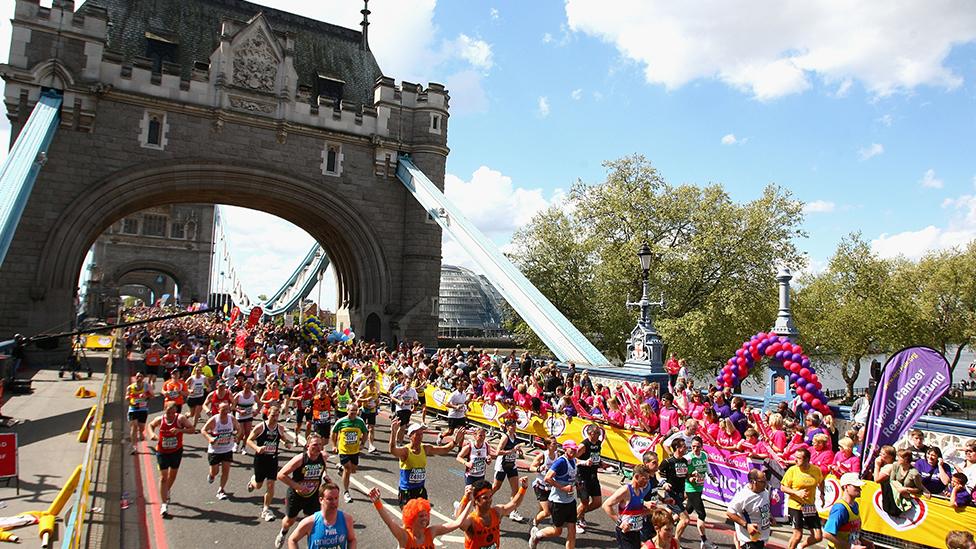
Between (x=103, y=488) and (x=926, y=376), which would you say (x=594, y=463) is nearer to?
(x=926, y=376)

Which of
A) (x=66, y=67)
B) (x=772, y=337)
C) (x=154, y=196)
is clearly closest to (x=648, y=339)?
(x=772, y=337)

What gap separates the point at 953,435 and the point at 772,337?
4.16m

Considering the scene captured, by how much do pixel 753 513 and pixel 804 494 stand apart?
0.96 metres

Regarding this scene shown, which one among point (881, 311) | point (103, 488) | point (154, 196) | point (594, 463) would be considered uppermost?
point (154, 196)

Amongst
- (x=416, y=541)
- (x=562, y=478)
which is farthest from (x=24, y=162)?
(x=416, y=541)

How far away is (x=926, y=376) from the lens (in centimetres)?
920

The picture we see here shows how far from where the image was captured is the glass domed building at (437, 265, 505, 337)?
83.2m

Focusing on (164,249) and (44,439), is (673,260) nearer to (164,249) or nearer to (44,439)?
(44,439)

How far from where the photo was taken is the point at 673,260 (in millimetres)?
27641

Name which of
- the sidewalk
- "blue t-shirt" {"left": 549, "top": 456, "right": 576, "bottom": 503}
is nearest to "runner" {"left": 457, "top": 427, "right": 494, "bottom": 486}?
"blue t-shirt" {"left": 549, "top": 456, "right": 576, "bottom": 503}

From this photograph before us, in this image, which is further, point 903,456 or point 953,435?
point 953,435

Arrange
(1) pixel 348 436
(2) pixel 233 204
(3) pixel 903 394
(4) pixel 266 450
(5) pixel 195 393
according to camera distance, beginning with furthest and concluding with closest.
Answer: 1. (2) pixel 233 204
2. (5) pixel 195 393
3. (1) pixel 348 436
4. (4) pixel 266 450
5. (3) pixel 903 394

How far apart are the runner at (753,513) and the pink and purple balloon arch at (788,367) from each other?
715 cm

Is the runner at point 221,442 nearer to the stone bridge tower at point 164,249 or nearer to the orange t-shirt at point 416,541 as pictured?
the orange t-shirt at point 416,541
